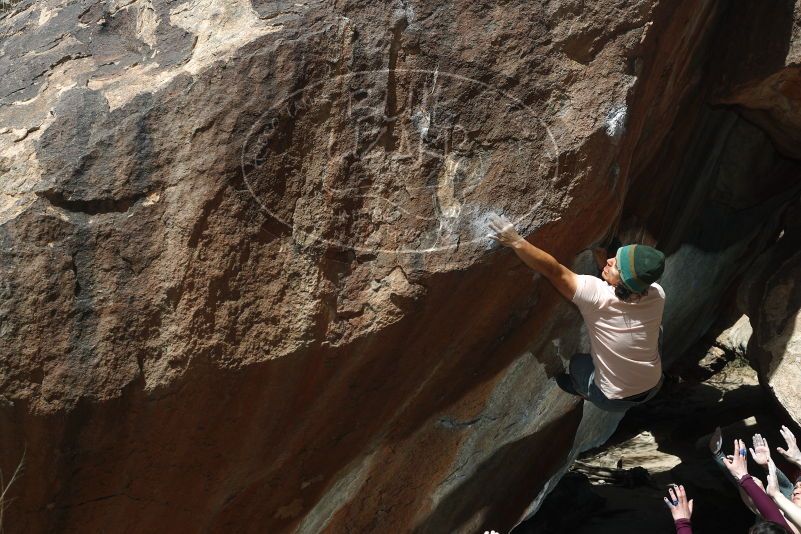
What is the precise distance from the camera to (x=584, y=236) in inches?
118

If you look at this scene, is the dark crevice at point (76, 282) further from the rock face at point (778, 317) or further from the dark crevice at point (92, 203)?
the rock face at point (778, 317)

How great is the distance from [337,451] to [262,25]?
1.40 metres

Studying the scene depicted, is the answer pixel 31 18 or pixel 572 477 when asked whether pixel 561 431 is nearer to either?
pixel 572 477

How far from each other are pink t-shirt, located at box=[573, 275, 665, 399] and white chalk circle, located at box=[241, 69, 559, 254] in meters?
0.36

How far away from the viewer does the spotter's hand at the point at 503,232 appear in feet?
8.89

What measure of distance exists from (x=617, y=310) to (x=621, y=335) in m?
0.10

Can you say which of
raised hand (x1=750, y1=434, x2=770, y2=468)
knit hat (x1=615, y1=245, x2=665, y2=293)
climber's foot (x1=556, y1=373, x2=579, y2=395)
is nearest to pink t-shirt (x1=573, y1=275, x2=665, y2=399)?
knit hat (x1=615, y1=245, x2=665, y2=293)

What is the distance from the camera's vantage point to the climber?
107 inches

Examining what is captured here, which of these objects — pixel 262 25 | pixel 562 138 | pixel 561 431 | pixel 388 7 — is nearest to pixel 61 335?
pixel 262 25

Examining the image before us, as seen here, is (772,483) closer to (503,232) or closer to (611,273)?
(611,273)

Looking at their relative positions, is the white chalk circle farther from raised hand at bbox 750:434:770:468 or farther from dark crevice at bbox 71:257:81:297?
raised hand at bbox 750:434:770:468

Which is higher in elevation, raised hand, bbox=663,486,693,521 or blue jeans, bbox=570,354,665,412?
blue jeans, bbox=570,354,665,412

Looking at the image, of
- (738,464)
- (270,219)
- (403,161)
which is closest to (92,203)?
(270,219)

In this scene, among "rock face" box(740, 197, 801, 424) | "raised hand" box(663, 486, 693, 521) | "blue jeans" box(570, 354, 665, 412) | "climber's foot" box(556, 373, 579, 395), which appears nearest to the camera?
"raised hand" box(663, 486, 693, 521)
